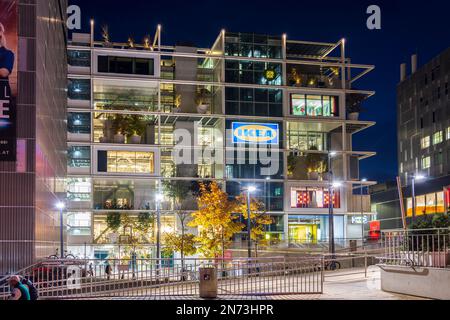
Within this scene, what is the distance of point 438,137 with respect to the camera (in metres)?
104

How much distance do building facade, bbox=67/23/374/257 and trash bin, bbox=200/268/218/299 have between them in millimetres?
47569

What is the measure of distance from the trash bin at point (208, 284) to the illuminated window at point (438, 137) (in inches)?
3323

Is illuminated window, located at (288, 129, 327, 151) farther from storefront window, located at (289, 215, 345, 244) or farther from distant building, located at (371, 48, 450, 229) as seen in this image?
distant building, located at (371, 48, 450, 229)

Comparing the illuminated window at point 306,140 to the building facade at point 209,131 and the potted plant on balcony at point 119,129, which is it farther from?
the potted plant on balcony at point 119,129

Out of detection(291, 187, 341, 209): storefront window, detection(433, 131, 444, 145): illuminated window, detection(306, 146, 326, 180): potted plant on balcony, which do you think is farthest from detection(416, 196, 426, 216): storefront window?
detection(306, 146, 326, 180): potted plant on balcony

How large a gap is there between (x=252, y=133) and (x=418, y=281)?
185 feet

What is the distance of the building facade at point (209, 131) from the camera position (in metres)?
74.1

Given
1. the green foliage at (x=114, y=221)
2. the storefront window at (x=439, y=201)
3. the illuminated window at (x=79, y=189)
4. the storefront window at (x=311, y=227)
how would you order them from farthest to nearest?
the storefront window at (x=439, y=201) < the storefront window at (x=311, y=227) < the illuminated window at (x=79, y=189) < the green foliage at (x=114, y=221)

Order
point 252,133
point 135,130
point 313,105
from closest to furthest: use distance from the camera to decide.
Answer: point 135,130 → point 252,133 → point 313,105

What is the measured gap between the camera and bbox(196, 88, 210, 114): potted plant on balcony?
78438 millimetres

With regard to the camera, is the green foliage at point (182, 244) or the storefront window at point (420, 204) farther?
A: the storefront window at point (420, 204)

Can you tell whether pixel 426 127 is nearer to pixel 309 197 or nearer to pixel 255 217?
pixel 309 197

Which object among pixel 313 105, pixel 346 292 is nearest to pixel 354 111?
pixel 313 105

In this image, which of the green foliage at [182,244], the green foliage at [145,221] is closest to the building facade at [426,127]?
the green foliage at [145,221]
